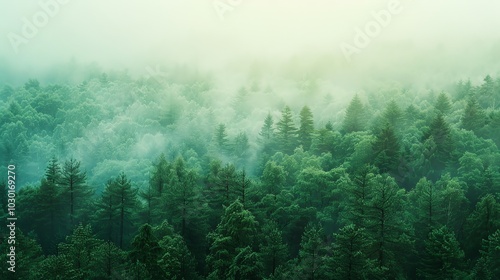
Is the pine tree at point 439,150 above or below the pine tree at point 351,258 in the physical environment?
above

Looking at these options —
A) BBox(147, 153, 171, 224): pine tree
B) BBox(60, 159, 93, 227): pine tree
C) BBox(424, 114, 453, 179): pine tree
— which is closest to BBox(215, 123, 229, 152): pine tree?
BBox(147, 153, 171, 224): pine tree

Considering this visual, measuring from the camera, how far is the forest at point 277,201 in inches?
1699

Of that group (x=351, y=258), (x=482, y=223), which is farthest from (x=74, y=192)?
(x=482, y=223)

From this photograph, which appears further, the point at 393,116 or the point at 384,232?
the point at 393,116

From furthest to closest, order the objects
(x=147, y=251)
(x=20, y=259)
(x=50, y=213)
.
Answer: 1. (x=50, y=213)
2. (x=147, y=251)
3. (x=20, y=259)

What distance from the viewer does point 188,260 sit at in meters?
47.2

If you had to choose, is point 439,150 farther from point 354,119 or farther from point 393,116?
point 354,119

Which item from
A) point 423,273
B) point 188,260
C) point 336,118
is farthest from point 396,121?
point 188,260

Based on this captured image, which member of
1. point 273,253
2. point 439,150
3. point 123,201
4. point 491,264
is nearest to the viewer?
point 491,264

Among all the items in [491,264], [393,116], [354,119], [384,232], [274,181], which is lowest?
[491,264]

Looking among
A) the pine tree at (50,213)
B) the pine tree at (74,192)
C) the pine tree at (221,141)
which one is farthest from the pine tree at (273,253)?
the pine tree at (221,141)

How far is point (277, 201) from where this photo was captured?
6056 cm

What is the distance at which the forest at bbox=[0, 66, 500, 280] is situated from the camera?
43156 mm

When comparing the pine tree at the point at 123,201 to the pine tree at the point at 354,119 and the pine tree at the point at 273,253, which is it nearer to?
the pine tree at the point at 273,253
